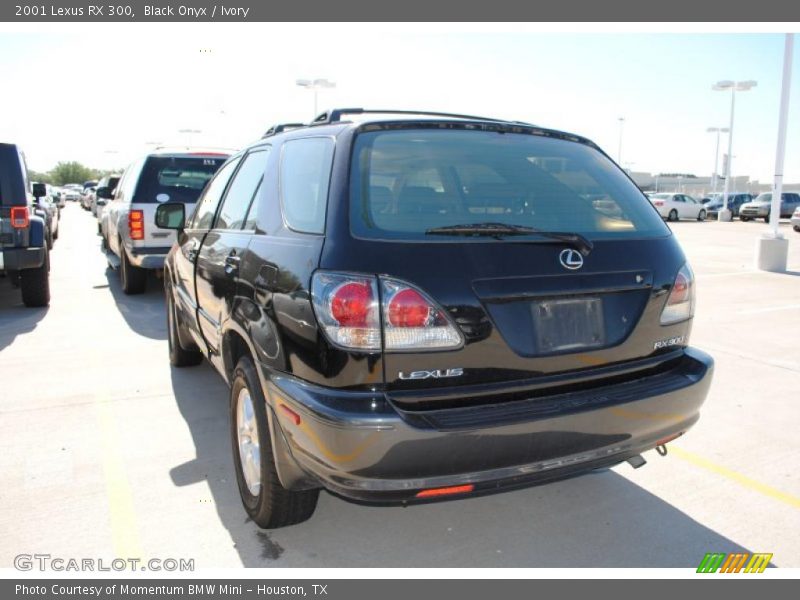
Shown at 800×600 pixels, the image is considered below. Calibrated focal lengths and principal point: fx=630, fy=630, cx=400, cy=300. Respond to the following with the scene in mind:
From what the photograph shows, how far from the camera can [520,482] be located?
237cm

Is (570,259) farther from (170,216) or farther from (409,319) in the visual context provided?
(170,216)

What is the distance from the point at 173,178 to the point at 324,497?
20.9 feet

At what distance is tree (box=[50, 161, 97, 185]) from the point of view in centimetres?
11069

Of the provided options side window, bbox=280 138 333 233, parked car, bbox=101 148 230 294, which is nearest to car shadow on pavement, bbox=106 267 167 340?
parked car, bbox=101 148 230 294

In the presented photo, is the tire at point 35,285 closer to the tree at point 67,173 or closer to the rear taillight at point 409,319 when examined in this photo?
the rear taillight at point 409,319

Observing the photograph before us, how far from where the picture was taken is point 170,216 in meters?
4.84

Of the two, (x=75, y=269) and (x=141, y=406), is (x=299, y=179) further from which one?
(x=75, y=269)

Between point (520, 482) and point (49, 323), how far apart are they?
6760 mm

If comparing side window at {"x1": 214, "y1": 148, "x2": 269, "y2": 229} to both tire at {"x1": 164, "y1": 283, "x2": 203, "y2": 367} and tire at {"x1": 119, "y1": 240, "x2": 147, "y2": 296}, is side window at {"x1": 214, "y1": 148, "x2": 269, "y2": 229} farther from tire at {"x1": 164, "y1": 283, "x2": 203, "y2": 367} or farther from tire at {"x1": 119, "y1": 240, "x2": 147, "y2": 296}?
tire at {"x1": 119, "y1": 240, "x2": 147, "y2": 296}

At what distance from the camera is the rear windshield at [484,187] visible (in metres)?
2.48

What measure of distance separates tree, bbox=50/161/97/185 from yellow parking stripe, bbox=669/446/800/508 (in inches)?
4856

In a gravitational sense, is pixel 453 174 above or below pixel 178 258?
above

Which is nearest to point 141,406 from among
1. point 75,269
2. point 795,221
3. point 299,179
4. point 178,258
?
point 178,258

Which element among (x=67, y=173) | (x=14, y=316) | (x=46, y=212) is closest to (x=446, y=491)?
(x=14, y=316)
